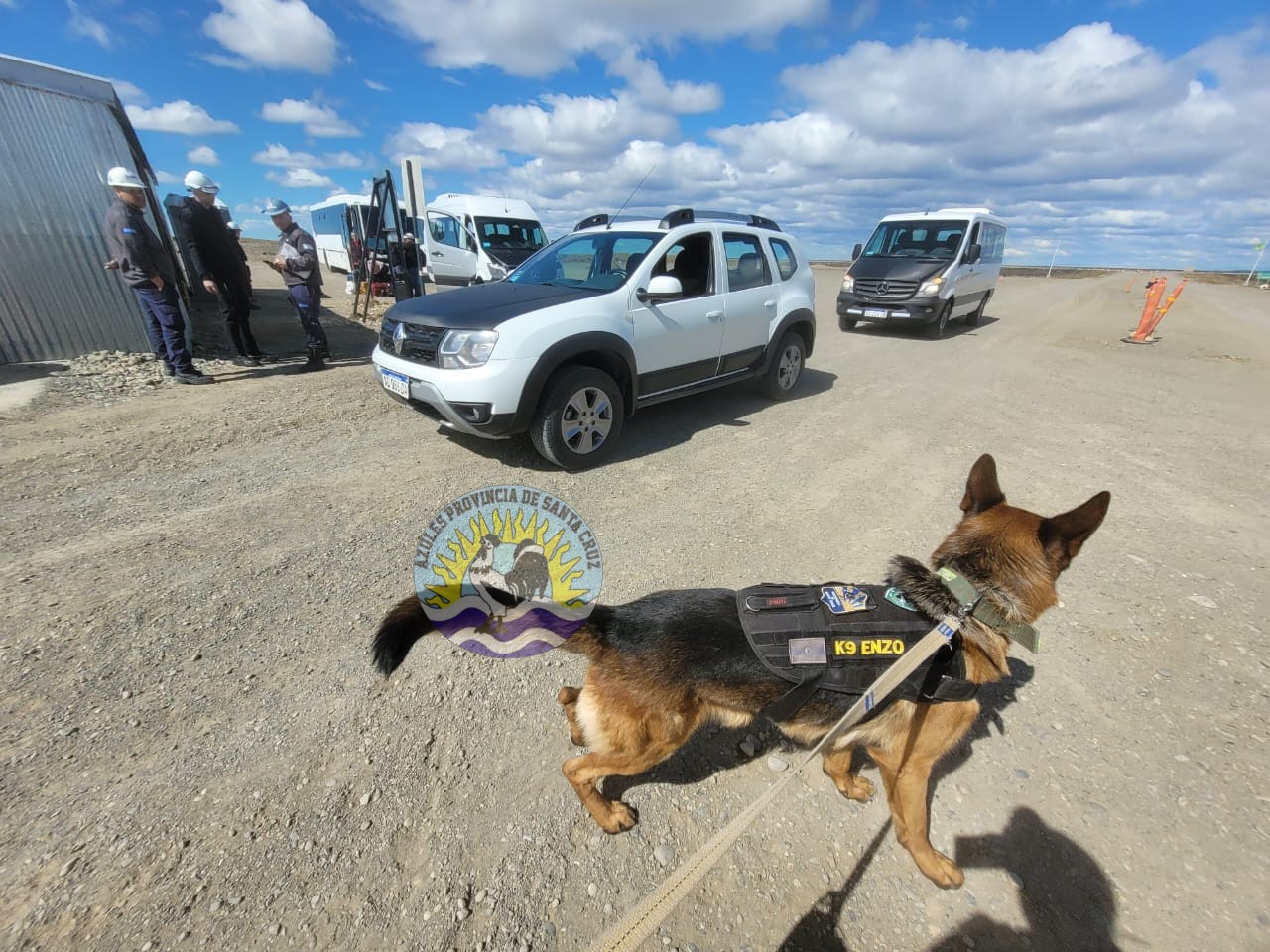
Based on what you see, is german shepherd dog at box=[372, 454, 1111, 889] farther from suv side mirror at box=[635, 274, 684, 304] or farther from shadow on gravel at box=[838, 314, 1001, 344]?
shadow on gravel at box=[838, 314, 1001, 344]

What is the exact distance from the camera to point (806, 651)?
5.20 ft

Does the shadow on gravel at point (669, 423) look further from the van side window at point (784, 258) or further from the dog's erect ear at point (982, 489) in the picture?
the dog's erect ear at point (982, 489)

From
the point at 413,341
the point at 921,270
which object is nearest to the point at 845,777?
the point at 413,341

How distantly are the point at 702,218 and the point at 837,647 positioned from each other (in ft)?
15.8

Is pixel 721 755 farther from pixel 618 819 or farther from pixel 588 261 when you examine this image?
pixel 588 261

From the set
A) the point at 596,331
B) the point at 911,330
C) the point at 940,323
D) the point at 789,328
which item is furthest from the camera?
the point at 911,330

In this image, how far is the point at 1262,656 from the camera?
2494mm

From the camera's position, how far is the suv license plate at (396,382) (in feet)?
12.9

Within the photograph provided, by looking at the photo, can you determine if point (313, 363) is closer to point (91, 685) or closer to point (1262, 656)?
point (91, 685)

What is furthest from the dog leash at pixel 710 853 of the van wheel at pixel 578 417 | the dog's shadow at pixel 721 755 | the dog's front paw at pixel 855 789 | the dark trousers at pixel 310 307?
the dark trousers at pixel 310 307

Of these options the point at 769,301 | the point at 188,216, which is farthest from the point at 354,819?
the point at 188,216

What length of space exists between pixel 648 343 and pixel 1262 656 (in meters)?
4.18

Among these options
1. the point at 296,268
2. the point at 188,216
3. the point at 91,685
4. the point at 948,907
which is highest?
the point at 188,216

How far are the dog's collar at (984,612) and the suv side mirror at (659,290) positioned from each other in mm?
3355
